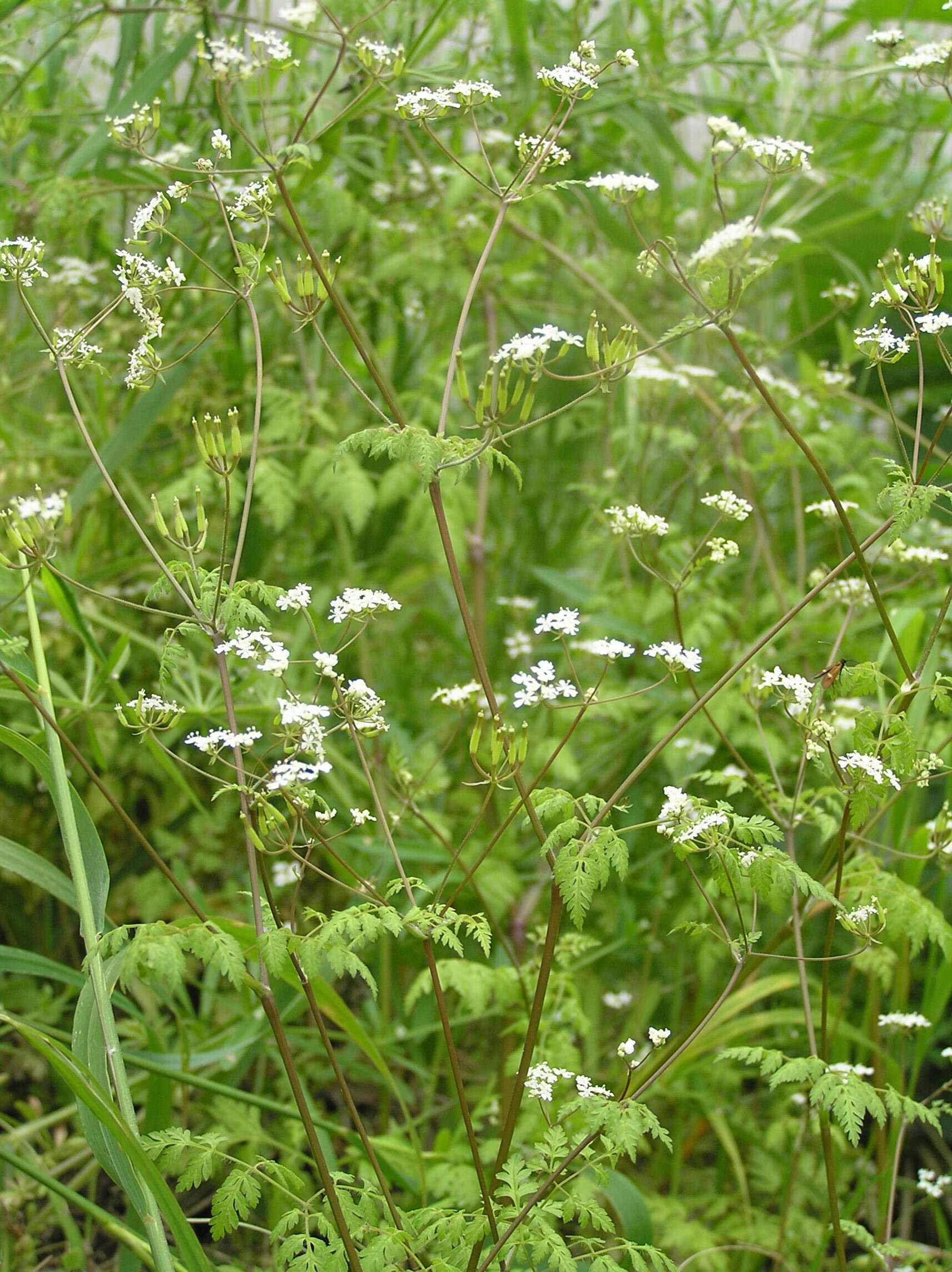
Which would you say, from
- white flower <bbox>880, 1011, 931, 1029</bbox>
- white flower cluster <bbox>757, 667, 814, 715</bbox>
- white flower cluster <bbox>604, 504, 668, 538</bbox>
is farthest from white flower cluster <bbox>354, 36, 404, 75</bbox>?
white flower <bbox>880, 1011, 931, 1029</bbox>

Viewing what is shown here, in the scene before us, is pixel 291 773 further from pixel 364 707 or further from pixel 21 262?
pixel 21 262

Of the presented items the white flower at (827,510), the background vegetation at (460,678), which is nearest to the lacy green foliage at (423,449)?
the background vegetation at (460,678)

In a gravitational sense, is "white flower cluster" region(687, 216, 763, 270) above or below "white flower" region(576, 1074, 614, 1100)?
above

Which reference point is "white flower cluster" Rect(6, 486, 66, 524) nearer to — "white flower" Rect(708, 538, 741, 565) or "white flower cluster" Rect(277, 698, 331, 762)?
"white flower cluster" Rect(277, 698, 331, 762)

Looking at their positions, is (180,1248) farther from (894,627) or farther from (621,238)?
(621,238)

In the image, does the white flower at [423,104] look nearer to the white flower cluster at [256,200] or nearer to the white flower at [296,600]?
the white flower cluster at [256,200]
